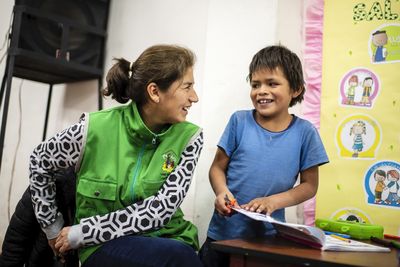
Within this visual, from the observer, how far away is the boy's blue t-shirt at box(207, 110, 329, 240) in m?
1.15

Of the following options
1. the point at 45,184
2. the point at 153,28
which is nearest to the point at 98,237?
the point at 45,184

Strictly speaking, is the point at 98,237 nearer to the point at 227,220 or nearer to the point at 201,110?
the point at 227,220

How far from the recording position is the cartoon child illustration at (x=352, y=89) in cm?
137

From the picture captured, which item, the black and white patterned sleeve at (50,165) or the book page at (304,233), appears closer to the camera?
the book page at (304,233)

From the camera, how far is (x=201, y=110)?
1595 millimetres

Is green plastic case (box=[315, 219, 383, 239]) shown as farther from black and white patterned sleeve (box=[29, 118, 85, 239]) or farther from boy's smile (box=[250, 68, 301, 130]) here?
black and white patterned sleeve (box=[29, 118, 85, 239])

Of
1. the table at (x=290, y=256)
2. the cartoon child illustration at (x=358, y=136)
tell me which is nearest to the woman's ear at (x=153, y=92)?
the table at (x=290, y=256)

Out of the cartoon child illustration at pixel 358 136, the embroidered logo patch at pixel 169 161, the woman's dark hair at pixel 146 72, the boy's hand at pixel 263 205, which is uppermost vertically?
the woman's dark hair at pixel 146 72

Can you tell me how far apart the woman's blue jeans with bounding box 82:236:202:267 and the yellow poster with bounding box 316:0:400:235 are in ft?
2.42

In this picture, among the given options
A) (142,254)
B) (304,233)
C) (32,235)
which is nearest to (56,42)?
(32,235)

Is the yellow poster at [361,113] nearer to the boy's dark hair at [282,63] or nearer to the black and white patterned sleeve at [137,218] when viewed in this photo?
the boy's dark hair at [282,63]

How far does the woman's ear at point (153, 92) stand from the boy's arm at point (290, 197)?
41cm

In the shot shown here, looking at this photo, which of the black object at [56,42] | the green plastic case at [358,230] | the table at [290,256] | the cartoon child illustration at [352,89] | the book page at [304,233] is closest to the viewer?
the table at [290,256]

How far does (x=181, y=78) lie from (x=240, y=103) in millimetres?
461
